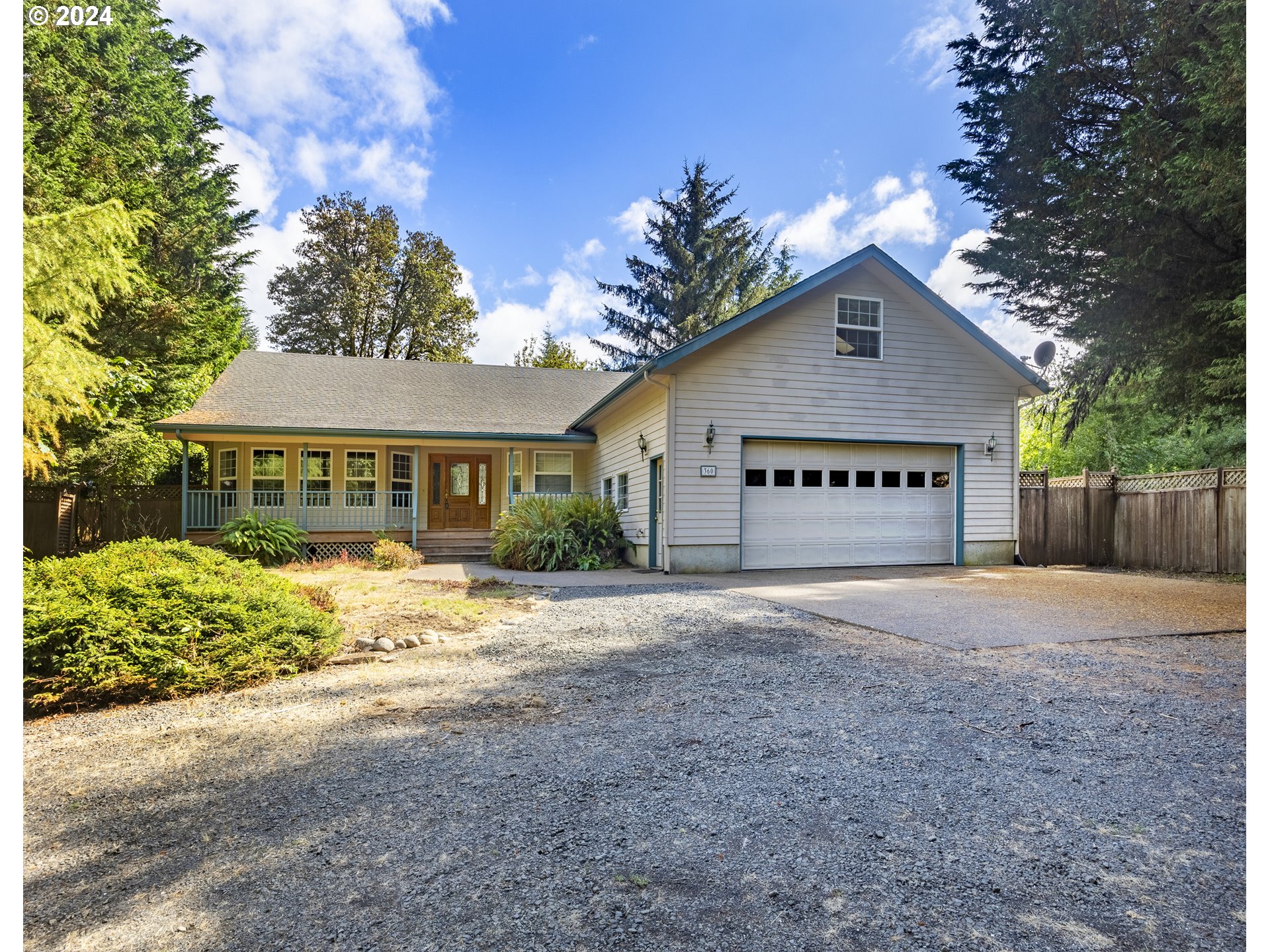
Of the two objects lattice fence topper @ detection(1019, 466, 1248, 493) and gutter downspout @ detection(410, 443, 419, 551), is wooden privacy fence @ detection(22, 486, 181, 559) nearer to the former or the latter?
gutter downspout @ detection(410, 443, 419, 551)

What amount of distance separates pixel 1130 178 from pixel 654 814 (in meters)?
9.11

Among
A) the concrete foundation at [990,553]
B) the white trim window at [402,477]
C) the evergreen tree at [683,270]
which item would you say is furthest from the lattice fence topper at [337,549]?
the evergreen tree at [683,270]

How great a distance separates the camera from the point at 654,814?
2627mm

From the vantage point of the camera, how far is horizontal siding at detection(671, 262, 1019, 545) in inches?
440

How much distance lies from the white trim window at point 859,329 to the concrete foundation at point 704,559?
4.27m

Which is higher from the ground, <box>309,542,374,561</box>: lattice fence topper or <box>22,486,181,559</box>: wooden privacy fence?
<box>22,486,181,559</box>: wooden privacy fence

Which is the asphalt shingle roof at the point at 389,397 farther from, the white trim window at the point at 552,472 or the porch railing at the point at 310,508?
the porch railing at the point at 310,508

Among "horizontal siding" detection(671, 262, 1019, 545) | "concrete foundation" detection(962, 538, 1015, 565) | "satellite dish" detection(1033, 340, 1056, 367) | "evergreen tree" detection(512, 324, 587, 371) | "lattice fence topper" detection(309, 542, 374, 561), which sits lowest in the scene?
"lattice fence topper" detection(309, 542, 374, 561)

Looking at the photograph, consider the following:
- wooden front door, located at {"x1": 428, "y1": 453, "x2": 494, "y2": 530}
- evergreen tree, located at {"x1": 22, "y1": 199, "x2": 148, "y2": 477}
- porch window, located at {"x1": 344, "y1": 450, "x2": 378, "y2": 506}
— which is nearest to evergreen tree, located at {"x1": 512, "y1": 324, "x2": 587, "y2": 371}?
wooden front door, located at {"x1": 428, "y1": 453, "x2": 494, "y2": 530}

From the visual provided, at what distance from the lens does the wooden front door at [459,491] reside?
16375mm

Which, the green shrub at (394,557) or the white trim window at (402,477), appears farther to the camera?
the white trim window at (402,477)

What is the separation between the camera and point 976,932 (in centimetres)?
188

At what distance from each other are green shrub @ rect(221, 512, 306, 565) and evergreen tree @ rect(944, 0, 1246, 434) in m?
14.4

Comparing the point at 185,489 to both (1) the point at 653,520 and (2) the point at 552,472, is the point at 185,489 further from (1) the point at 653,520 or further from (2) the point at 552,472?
(1) the point at 653,520
